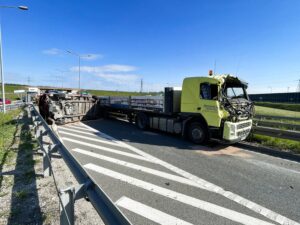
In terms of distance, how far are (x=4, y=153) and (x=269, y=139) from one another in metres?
9.80

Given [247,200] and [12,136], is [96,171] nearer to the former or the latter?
[247,200]

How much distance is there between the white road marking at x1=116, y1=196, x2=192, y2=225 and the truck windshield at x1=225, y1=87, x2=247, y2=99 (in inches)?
255

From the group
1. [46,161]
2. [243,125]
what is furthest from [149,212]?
[243,125]

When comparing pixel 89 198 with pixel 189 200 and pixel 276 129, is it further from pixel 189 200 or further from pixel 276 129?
pixel 276 129

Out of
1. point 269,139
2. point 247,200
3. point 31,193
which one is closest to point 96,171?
point 31,193

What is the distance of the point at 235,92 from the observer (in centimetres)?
941

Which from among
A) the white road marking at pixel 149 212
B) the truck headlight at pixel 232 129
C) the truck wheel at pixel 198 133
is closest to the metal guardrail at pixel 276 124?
the truck headlight at pixel 232 129

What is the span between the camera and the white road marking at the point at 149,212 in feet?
11.5

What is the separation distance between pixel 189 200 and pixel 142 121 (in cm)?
868

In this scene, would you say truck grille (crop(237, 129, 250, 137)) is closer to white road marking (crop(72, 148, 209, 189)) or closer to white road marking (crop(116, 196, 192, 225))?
white road marking (crop(72, 148, 209, 189))

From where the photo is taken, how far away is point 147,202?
4.10m

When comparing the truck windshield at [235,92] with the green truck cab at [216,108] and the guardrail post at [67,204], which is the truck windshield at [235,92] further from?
the guardrail post at [67,204]

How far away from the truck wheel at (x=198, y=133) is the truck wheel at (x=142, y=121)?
3675 millimetres

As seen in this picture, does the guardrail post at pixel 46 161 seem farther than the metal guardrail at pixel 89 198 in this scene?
Yes
